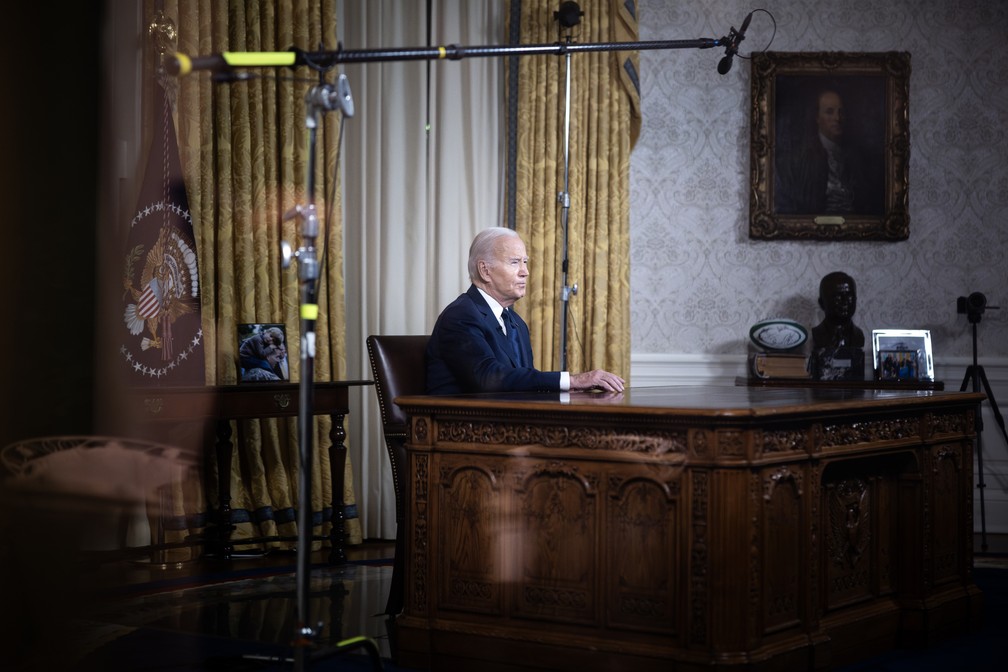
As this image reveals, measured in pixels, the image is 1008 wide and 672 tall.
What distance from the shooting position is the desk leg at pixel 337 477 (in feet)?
15.6

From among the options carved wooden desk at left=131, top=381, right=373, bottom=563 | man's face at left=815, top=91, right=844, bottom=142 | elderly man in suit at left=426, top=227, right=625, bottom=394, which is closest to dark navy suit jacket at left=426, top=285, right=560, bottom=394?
elderly man in suit at left=426, top=227, right=625, bottom=394

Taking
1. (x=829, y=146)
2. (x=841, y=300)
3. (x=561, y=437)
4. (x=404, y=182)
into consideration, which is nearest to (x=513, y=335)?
(x=561, y=437)

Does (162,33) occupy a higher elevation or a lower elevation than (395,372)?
higher

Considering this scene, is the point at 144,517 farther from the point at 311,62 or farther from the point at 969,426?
the point at 969,426

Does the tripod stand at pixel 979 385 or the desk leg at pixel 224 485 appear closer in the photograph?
the desk leg at pixel 224 485

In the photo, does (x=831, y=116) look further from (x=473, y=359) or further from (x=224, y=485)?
(x=224, y=485)

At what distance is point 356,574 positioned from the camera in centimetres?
448

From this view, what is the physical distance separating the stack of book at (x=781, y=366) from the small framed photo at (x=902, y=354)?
40cm

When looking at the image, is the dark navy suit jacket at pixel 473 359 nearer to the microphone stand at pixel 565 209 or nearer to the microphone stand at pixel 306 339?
the microphone stand at pixel 306 339

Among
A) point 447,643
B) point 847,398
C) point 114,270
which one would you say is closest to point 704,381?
point 847,398

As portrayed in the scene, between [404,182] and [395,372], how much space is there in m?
2.19

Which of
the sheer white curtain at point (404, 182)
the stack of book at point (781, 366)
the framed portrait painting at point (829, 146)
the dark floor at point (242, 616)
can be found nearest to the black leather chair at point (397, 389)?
the dark floor at point (242, 616)

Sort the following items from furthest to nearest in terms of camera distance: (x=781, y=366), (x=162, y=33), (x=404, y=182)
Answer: (x=404, y=182), (x=781, y=366), (x=162, y=33)

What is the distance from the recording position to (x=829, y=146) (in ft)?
19.3
